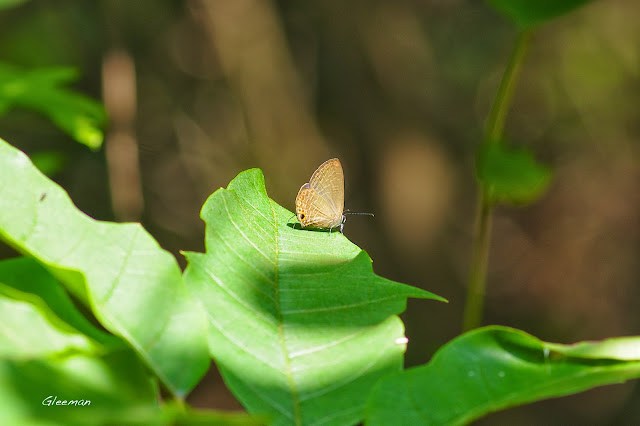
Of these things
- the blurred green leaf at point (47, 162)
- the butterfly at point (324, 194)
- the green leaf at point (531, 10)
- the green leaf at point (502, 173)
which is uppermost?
the green leaf at point (531, 10)

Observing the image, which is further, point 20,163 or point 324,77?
point 324,77

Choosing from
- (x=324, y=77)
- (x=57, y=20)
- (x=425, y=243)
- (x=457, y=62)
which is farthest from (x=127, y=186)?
(x=457, y=62)

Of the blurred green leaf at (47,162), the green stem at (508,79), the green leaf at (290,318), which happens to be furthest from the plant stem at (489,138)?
the blurred green leaf at (47,162)

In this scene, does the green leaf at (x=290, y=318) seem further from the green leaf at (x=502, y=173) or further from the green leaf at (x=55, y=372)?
the green leaf at (x=502, y=173)

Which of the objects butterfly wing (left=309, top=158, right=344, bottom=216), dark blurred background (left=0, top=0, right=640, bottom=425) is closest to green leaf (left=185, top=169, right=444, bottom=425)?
butterfly wing (left=309, top=158, right=344, bottom=216)

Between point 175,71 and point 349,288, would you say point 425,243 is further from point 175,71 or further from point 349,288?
point 349,288

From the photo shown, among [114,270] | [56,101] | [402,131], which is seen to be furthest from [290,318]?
[402,131]
